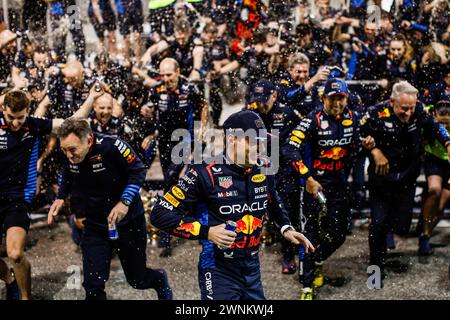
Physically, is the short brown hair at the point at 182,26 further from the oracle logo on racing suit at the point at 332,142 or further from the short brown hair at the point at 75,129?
the short brown hair at the point at 75,129

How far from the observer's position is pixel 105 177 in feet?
18.7

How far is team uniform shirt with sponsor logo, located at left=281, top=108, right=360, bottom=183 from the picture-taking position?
250 inches

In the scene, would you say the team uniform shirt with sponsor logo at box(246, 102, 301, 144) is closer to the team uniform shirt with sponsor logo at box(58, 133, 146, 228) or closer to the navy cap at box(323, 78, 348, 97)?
the navy cap at box(323, 78, 348, 97)

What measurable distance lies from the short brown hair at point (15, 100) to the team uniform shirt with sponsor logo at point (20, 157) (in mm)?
199

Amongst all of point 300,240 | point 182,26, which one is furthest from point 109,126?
point 300,240

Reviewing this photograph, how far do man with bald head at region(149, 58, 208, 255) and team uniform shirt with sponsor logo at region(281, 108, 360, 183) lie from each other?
2.09 m

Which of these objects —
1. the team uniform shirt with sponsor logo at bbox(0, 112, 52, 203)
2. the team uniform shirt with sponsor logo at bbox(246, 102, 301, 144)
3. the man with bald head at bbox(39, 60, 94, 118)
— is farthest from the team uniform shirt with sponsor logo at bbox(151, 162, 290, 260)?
the man with bald head at bbox(39, 60, 94, 118)

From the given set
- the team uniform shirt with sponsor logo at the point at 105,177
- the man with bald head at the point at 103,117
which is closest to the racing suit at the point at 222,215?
the team uniform shirt with sponsor logo at the point at 105,177

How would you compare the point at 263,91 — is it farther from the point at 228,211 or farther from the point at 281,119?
the point at 228,211

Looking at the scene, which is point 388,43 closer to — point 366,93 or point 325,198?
point 366,93

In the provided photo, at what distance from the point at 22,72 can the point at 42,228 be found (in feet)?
8.38

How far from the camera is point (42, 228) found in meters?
8.61

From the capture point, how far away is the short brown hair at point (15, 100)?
6078 mm
